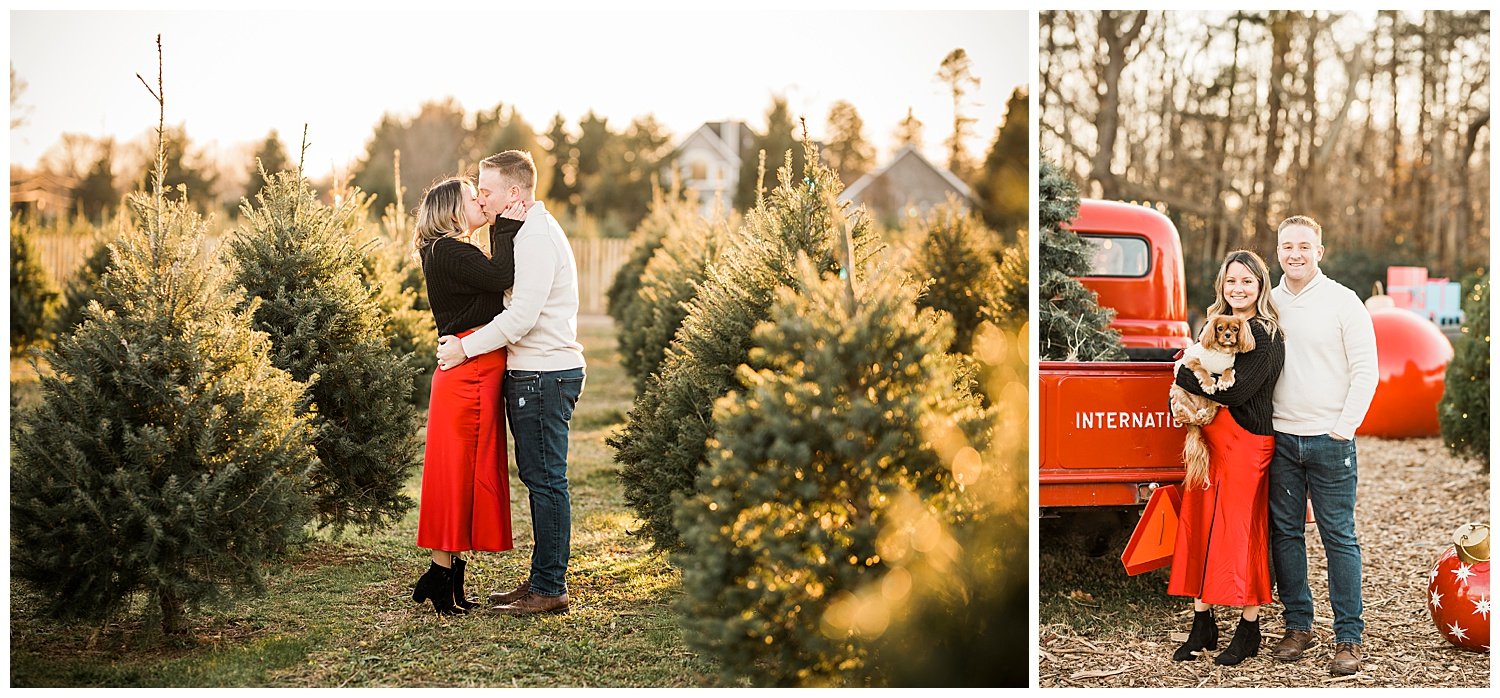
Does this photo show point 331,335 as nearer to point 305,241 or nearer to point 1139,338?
point 305,241

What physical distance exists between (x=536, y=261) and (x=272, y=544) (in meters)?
1.51

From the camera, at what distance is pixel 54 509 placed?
12.5 feet

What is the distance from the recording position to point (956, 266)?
11234mm

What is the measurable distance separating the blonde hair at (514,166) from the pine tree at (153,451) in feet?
3.95

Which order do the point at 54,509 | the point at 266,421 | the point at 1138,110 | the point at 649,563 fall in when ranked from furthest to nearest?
the point at 1138,110
the point at 649,563
the point at 266,421
the point at 54,509

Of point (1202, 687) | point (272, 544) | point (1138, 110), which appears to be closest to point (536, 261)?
point (272, 544)

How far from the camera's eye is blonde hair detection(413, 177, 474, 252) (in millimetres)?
4711

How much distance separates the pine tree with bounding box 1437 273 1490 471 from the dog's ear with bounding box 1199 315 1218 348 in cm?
489

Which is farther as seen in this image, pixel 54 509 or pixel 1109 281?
pixel 1109 281

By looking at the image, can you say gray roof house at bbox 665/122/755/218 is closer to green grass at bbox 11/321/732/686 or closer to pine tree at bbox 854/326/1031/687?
green grass at bbox 11/321/732/686

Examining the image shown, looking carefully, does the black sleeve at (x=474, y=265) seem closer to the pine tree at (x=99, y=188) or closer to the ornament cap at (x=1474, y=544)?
the ornament cap at (x=1474, y=544)

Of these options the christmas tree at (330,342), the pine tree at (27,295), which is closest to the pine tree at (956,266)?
the christmas tree at (330,342)

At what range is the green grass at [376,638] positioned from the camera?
161 inches

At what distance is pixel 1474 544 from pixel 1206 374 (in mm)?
1599
